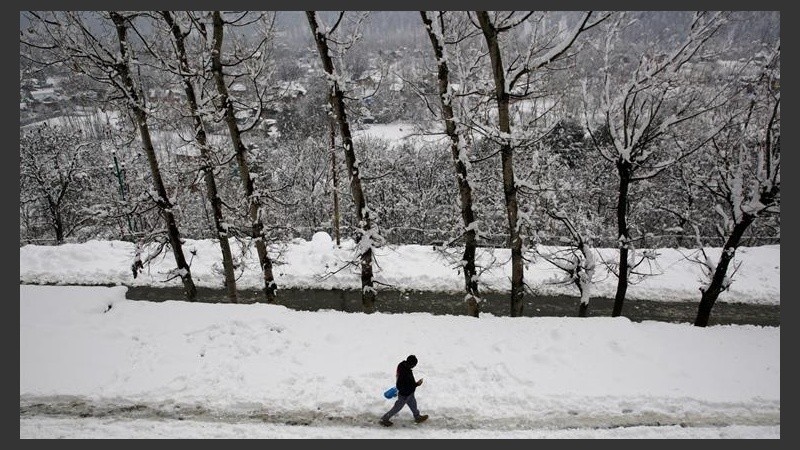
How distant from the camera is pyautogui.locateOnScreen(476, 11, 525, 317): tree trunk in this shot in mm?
8703

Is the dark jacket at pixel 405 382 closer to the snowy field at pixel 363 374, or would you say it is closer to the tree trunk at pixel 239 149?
the snowy field at pixel 363 374

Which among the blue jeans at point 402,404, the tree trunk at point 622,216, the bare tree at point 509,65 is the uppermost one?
the bare tree at point 509,65

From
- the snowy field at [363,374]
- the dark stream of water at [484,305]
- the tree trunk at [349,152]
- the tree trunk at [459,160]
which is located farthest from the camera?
the dark stream of water at [484,305]

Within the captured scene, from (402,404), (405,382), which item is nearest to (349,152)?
(405,382)

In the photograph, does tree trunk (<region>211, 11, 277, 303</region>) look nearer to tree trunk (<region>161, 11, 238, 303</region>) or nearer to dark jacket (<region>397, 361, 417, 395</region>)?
tree trunk (<region>161, 11, 238, 303</region>)

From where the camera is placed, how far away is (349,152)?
10.5m

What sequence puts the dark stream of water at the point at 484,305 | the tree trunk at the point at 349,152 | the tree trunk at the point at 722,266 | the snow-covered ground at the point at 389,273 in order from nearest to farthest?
the tree trunk at the point at 722,266 < the tree trunk at the point at 349,152 < the dark stream of water at the point at 484,305 < the snow-covered ground at the point at 389,273

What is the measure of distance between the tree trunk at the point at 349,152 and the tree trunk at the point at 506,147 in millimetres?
3360

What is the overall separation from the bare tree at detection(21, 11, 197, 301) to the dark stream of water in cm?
738

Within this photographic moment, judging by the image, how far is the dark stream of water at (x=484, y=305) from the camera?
52.6 ft

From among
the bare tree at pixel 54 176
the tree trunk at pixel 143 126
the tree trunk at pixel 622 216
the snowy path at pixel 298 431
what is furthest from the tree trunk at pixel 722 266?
the bare tree at pixel 54 176

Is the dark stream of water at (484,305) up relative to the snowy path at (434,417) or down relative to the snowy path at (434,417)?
up

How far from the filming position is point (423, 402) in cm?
743

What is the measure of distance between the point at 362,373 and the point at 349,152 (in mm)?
5116
